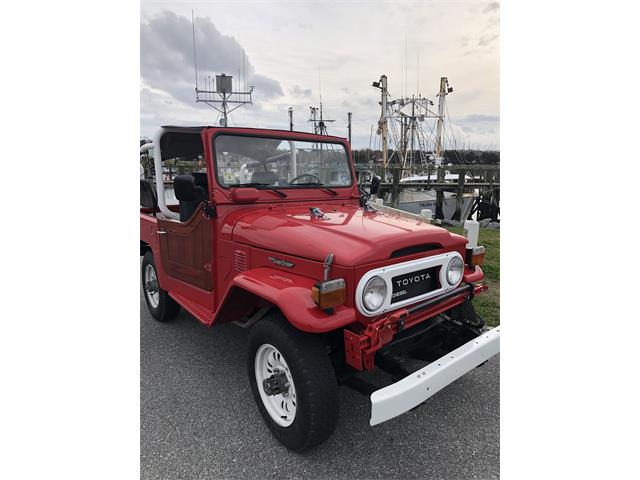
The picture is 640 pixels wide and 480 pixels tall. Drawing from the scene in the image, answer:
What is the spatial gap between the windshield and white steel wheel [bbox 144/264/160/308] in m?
2.10

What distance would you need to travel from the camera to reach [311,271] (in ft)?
8.41

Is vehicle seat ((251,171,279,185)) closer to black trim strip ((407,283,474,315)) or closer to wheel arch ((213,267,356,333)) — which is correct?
wheel arch ((213,267,356,333))

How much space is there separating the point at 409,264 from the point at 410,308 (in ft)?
1.01

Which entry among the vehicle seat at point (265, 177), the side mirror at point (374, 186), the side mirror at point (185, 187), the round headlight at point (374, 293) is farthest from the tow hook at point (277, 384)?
the side mirror at point (374, 186)

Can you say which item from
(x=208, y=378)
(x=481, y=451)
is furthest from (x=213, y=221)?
(x=481, y=451)

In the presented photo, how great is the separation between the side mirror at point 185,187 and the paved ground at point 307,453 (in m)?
1.68

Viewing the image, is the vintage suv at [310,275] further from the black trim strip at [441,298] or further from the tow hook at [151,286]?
the tow hook at [151,286]

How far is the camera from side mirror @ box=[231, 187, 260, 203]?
333 centimetres

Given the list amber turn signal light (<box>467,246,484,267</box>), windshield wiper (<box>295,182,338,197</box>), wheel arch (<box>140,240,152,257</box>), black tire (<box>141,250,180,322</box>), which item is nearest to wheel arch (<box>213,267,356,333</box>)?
windshield wiper (<box>295,182,338,197</box>)

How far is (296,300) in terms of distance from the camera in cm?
233

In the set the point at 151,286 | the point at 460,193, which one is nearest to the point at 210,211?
the point at 151,286

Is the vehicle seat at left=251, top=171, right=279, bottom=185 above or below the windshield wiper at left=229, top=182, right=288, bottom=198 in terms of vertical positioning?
above

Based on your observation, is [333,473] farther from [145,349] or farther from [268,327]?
[145,349]

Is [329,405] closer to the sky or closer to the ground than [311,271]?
closer to the ground
